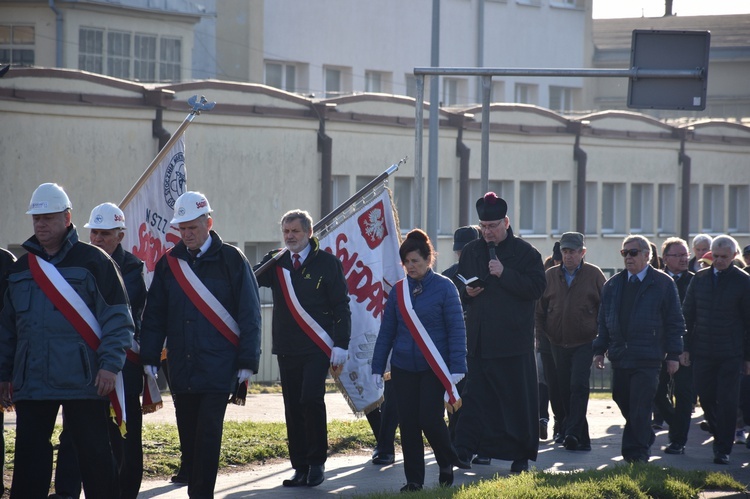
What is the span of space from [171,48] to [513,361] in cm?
2800

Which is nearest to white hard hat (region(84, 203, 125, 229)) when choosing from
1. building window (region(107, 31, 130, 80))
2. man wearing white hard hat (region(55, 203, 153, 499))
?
man wearing white hard hat (region(55, 203, 153, 499))

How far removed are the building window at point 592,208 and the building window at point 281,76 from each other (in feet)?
32.1

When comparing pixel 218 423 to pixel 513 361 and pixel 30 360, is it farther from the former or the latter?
pixel 513 361

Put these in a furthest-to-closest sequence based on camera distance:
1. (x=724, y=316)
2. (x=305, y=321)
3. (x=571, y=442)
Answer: (x=571, y=442) < (x=724, y=316) < (x=305, y=321)

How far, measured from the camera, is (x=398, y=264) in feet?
40.3

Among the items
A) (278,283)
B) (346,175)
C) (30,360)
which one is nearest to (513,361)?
(278,283)

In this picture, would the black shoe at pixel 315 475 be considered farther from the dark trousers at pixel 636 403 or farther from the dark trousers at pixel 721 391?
the dark trousers at pixel 721 391

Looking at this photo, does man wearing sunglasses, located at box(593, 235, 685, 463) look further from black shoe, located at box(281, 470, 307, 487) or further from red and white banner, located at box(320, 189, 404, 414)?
black shoe, located at box(281, 470, 307, 487)

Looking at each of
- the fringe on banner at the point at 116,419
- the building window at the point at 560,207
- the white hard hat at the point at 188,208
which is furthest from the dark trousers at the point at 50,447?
the building window at the point at 560,207

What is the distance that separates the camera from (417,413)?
940 centimetres

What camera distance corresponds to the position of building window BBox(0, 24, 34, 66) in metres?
33.5

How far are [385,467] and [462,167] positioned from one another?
956 inches

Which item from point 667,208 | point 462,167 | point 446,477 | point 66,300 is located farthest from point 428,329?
point 667,208

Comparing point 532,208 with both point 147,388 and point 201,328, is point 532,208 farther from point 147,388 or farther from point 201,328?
point 201,328
